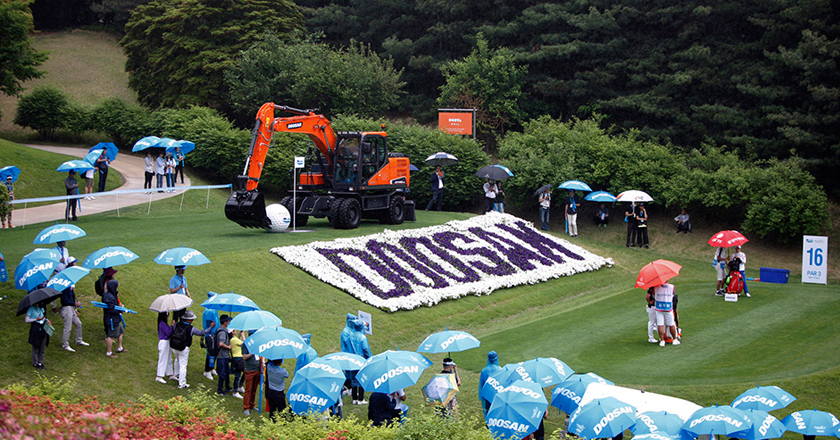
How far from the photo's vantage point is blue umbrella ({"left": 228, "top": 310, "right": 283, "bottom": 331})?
43.3 feet

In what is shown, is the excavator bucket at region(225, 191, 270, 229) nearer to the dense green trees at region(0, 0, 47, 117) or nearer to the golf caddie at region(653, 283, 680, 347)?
the golf caddie at region(653, 283, 680, 347)

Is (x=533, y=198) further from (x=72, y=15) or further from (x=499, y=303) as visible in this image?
(x=72, y=15)

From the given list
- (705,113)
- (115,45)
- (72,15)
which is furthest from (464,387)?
(72,15)

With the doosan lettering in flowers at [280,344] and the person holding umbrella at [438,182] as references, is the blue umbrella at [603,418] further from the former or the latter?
the person holding umbrella at [438,182]

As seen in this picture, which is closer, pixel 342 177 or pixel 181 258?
pixel 181 258

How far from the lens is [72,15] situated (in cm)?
8375

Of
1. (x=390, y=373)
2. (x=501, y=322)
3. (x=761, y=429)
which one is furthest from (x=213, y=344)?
(x=501, y=322)

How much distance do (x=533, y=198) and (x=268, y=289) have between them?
2154 cm

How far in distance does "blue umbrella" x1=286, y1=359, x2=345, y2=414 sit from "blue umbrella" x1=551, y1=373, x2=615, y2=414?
153 inches

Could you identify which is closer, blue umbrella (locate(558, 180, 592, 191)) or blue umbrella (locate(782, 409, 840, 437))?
blue umbrella (locate(782, 409, 840, 437))

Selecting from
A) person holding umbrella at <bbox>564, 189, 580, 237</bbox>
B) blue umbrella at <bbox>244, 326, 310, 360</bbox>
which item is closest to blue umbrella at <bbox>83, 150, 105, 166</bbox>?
blue umbrella at <bbox>244, 326, 310, 360</bbox>

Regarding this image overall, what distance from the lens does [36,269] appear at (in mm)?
14328

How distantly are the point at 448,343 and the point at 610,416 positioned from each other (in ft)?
11.8

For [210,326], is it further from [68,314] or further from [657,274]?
[657,274]
